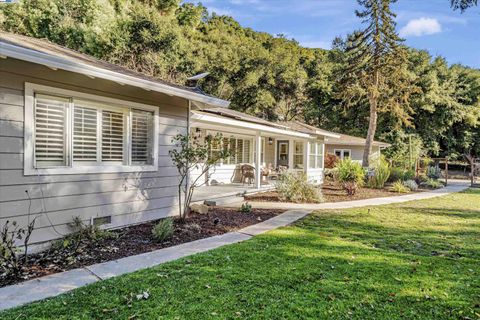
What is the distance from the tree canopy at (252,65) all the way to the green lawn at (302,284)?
54.3 ft

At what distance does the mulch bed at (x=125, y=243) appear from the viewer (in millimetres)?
4227

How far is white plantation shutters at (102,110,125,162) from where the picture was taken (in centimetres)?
594

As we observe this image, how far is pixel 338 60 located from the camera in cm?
2953

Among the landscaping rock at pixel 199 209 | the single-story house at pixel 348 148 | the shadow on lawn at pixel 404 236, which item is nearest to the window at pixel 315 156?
the single-story house at pixel 348 148

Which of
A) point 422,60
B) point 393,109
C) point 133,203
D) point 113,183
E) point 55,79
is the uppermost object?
point 422,60

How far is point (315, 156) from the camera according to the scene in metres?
18.1

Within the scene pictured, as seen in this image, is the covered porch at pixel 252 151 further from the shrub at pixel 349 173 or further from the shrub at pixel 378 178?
the shrub at pixel 378 178

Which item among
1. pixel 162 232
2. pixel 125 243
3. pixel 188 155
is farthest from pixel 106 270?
pixel 188 155

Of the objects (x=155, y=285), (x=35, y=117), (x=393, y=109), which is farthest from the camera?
(x=393, y=109)

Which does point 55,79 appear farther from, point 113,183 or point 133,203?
point 133,203

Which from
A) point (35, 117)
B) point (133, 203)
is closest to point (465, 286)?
point (133, 203)

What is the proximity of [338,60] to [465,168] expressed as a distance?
16351 mm

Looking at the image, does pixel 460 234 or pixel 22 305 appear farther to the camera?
pixel 460 234

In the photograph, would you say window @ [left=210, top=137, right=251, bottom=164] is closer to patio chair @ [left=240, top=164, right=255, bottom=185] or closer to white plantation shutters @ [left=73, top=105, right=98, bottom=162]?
patio chair @ [left=240, top=164, right=255, bottom=185]
